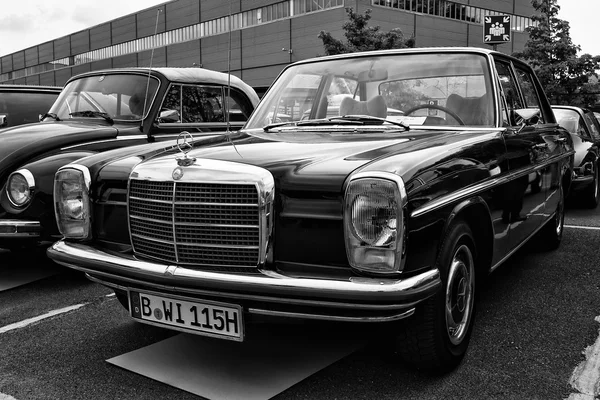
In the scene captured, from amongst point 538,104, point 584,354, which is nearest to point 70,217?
point 584,354

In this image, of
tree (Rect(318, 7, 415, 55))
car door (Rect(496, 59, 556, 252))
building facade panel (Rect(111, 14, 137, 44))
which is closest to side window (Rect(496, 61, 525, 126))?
car door (Rect(496, 59, 556, 252))

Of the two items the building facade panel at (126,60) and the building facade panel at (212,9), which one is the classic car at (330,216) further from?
the building facade panel at (126,60)

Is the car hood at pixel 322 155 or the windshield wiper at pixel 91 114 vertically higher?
the windshield wiper at pixel 91 114

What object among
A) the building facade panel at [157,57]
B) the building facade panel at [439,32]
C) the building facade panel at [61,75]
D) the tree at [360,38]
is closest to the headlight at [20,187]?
the tree at [360,38]

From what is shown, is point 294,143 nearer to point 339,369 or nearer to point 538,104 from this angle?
point 339,369

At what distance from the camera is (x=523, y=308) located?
13.1 feet

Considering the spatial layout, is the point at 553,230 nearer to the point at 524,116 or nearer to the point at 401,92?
the point at 524,116

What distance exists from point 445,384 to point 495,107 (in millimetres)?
1789

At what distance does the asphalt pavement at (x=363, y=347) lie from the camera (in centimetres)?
279

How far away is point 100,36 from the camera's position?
6650 cm

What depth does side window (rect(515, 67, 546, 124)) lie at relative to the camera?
185 inches

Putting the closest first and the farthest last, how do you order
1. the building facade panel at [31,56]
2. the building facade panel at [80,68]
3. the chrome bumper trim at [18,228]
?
the chrome bumper trim at [18,228] < the building facade panel at [80,68] < the building facade panel at [31,56]

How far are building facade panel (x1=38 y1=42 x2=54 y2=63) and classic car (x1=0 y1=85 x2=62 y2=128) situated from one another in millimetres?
75277

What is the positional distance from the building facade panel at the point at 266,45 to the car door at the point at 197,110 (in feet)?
134
